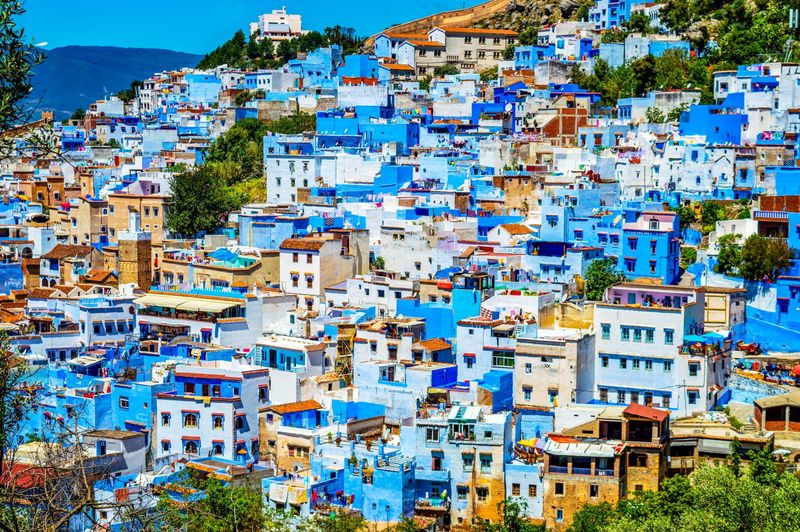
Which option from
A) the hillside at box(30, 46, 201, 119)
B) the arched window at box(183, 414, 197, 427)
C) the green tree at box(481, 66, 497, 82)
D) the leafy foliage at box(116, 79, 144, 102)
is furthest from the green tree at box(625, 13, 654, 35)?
the hillside at box(30, 46, 201, 119)

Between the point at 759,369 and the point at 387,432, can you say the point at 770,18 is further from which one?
the point at 387,432

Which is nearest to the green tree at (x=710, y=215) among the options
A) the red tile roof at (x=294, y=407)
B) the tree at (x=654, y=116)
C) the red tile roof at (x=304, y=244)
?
the tree at (x=654, y=116)

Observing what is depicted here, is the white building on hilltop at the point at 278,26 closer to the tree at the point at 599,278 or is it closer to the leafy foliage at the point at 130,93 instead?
the leafy foliage at the point at 130,93

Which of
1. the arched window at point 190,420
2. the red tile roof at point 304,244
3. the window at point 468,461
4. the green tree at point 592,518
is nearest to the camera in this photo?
the green tree at point 592,518

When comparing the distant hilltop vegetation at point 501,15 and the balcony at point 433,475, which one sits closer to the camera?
the balcony at point 433,475

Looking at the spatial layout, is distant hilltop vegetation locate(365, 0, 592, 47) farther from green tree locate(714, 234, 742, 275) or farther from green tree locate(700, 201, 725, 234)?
green tree locate(714, 234, 742, 275)

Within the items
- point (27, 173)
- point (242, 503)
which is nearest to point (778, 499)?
point (242, 503)

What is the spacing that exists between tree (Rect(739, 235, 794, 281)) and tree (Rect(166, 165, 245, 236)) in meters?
14.0

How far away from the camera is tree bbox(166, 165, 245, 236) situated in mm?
31734

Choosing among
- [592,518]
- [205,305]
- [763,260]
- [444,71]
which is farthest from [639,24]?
[592,518]

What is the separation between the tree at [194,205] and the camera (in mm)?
31734

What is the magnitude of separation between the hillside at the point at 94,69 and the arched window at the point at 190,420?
5575 centimetres

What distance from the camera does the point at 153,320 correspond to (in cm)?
2484

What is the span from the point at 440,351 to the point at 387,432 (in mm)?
2234
